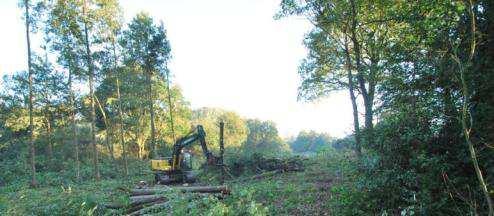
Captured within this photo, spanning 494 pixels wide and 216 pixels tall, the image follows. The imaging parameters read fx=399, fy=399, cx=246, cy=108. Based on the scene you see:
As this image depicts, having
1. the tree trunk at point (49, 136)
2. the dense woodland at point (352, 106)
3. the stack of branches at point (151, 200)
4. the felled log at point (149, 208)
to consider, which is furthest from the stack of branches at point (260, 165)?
the tree trunk at point (49, 136)

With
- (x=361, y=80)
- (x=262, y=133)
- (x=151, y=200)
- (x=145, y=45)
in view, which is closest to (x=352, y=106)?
(x=361, y=80)

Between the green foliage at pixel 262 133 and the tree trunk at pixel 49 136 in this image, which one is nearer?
the tree trunk at pixel 49 136

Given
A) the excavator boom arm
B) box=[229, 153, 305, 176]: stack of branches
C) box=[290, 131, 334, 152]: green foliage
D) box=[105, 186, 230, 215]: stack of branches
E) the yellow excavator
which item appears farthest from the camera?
box=[290, 131, 334, 152]: green foliage

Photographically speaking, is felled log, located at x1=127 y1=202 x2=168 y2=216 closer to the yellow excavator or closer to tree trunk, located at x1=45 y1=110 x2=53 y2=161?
the yellow excavator

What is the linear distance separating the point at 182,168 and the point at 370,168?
44.2 feet

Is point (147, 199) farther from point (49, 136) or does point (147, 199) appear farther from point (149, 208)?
point (49, 136)

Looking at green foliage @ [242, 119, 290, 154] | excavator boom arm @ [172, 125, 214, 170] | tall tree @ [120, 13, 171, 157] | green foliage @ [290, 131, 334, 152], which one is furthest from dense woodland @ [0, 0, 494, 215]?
green foliage @ [290, 131, 334, 152]

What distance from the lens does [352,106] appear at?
21.2 meters

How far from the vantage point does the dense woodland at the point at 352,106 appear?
8.53m

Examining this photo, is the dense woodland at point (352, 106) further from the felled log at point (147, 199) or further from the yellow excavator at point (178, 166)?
the yellow excavator at point (178, 166)

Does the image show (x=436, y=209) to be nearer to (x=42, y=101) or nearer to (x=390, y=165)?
(x=390, y=165)

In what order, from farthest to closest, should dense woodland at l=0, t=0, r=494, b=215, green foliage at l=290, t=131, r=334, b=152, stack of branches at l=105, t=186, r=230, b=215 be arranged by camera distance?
green foliage at l=290, t=131, r=334, b=152
stack of branches at l=105, t=186, r=230, b=215
dense woodland at l=0, t=0, r=494, b=215

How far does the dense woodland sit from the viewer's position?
8.53m

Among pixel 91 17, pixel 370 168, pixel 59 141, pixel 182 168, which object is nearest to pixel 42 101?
pixel 59 141
